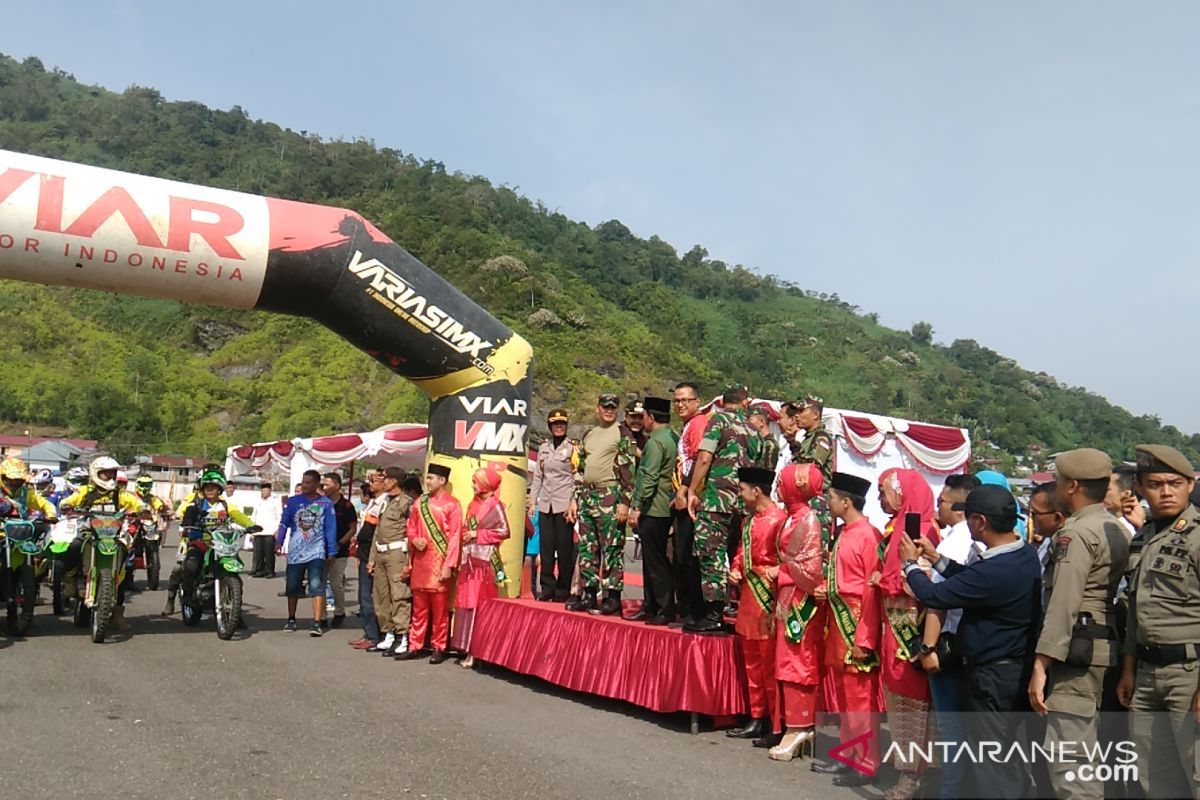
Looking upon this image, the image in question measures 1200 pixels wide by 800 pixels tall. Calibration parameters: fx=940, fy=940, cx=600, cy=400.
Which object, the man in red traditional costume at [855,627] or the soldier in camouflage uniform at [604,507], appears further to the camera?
the soldier in camouflage uniform at [604,507]

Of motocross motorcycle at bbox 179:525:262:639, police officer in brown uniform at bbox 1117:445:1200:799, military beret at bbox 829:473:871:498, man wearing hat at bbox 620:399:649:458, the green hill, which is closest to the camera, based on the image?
police officer in brown uniform at bbox 1117:445:1200:799

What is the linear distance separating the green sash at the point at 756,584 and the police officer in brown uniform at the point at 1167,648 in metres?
2.10

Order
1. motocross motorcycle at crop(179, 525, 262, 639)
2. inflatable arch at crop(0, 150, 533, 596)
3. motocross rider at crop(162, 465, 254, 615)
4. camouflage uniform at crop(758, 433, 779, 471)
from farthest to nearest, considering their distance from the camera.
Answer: motocross rider at crop(162, 465, 254, 615), motocross motorcycle at crop(179, 525, 262, 639), inflatable arch at crop(0, 150, 533, 596), camouflage uniform at crop(758, 433, 779, 471)

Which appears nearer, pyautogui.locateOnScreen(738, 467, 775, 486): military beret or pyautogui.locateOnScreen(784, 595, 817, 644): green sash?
pyautogui.locateOnScreen(784, 595, 817, 644): green sash

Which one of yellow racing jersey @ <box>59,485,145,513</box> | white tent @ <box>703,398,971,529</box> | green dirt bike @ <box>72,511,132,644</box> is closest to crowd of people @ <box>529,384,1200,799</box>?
green dirt bike @ <box>72,511,132,644</box>

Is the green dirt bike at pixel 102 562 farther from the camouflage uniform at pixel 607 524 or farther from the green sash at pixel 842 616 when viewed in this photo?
the green sash at pixel 842 616

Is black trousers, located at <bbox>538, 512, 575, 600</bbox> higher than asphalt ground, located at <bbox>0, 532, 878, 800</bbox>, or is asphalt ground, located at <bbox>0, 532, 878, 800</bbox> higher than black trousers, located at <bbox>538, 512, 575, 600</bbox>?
black trousers, located at <bbox>538, 512, 575, 600</bbox>

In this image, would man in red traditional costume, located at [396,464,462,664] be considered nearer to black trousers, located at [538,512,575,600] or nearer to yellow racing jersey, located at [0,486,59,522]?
black trousers, located at [538,512,575,600]

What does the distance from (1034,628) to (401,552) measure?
240 inches

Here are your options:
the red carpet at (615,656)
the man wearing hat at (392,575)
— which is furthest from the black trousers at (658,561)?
the man wearing hat at (392,575)

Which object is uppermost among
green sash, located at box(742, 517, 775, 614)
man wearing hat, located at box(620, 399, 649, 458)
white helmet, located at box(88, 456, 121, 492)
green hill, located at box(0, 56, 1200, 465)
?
green hill, located at box(0, 56, 1200, 465)

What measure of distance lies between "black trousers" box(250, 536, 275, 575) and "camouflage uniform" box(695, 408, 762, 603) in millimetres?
12743

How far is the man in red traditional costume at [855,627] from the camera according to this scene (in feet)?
16.6

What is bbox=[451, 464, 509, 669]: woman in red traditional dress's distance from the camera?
26.6 feet
